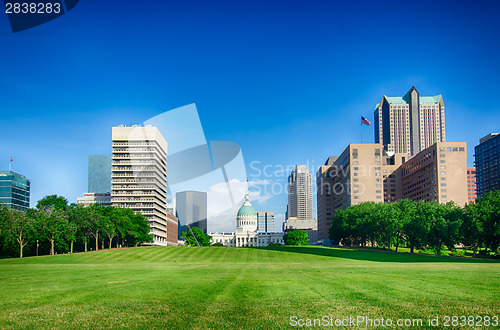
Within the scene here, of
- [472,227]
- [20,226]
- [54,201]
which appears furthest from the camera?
[54,201]

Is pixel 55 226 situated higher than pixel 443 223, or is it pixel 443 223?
pixel 443 223

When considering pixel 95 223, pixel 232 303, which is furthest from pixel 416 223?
pixel 232 303

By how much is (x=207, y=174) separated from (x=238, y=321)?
81.7 ft

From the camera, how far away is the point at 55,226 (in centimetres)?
9519

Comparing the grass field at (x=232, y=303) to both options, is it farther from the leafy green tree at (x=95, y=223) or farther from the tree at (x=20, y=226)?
the leafy green tree at (x=95, y=223)

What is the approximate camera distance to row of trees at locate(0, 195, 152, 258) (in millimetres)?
90000

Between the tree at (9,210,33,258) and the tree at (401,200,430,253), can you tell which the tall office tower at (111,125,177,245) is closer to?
the tree at (9,210,33,258)

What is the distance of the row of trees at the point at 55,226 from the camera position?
9000 cm

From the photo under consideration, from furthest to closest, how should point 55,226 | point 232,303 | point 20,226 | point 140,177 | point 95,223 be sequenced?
point 140,177 → point 95,223 → point 55,226 → point 20,226 → point 232,303

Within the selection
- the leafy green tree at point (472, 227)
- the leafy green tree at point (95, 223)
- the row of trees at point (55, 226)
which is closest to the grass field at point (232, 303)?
the leafy green tree at point (472, 227)

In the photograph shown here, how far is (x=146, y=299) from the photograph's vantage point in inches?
907

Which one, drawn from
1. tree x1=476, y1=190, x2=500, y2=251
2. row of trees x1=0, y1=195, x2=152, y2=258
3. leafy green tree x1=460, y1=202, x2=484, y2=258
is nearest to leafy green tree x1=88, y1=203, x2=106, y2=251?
row of trees x1=0, y1=195, x2=152, y2=258

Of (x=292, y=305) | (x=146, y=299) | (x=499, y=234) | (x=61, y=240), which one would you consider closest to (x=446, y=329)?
(x=292, y=305)

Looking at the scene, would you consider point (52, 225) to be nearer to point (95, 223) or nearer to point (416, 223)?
point (95, 223)
